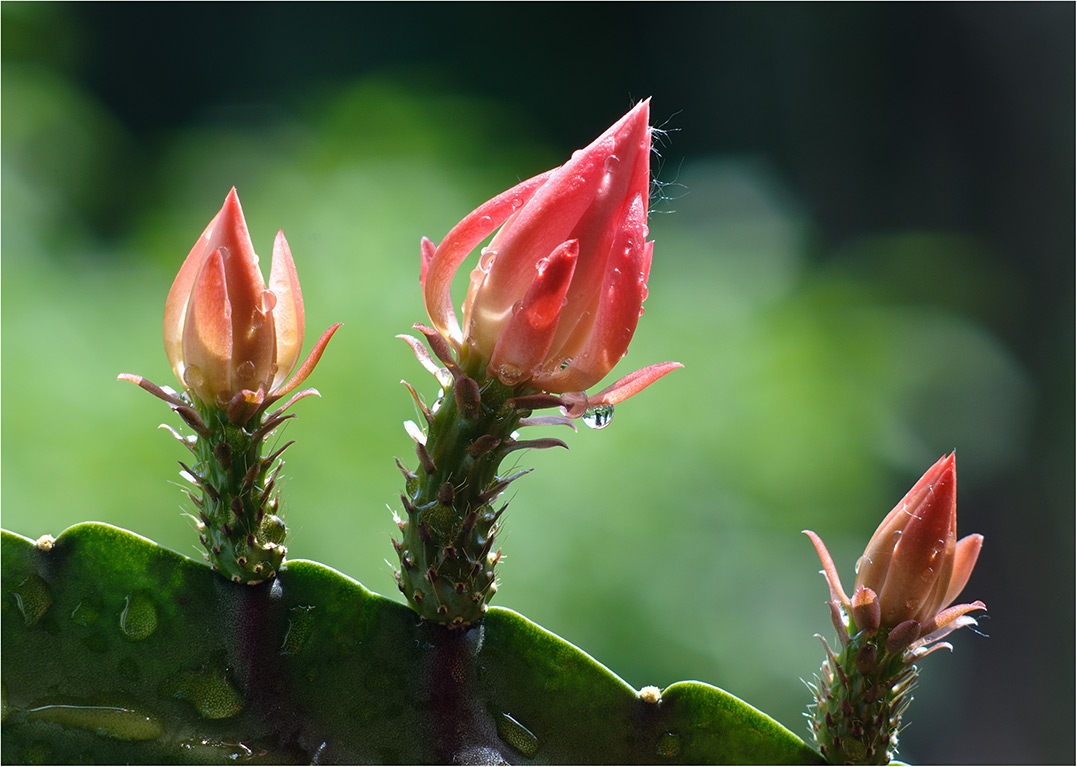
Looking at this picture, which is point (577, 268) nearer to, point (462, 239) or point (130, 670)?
point (462, 239)

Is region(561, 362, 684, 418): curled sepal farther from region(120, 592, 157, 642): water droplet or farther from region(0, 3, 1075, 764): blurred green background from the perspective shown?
region(0, 3, 1075, 764): blurred green background

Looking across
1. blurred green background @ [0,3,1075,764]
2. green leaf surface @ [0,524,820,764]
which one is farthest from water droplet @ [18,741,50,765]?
blurred green background @ [0,3,1075,764]

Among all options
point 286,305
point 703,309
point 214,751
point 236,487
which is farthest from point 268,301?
point 703,309

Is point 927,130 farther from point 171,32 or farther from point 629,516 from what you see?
point 171,32

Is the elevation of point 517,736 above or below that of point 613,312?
below

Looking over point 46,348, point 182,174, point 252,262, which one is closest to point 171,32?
point 182,174

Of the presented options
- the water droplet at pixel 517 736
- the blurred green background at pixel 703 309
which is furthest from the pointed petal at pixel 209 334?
the blurred green background at pixel 703 309
